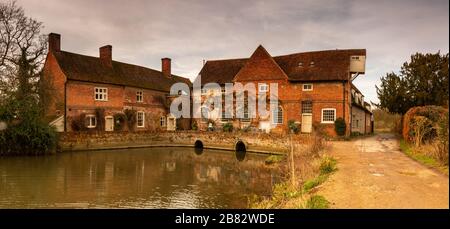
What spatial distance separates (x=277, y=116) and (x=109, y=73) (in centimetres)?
1792

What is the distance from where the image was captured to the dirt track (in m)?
7.85

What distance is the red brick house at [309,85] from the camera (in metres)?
29.6

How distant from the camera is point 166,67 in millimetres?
44875

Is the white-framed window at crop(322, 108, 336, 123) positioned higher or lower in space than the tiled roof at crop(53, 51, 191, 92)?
lower

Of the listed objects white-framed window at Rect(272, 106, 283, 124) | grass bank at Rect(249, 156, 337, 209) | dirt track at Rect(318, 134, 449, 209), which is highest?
white-framed window at Rect(272, 106, 283, 124)

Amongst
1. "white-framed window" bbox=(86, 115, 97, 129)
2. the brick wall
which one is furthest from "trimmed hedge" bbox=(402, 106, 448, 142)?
the brick wall

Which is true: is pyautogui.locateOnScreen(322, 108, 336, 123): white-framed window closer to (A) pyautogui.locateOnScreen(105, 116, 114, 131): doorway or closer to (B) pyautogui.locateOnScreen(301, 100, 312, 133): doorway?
(B) pyautogui.locateOnScreen(301, 100, 312, 133): doorway

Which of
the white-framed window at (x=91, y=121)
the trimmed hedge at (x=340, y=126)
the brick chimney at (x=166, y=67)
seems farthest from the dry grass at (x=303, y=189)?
the brick chimney at (x=166, y=67)

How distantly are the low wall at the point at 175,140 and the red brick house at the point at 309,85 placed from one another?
3274 millimetres

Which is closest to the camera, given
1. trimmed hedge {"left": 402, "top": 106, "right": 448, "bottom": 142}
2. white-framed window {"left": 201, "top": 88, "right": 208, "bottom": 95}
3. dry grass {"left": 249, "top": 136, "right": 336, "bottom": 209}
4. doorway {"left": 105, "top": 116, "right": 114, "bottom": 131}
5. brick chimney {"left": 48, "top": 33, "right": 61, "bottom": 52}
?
dry grass {"left": 249, "top": 136, "right": 336, "bottom": 209}

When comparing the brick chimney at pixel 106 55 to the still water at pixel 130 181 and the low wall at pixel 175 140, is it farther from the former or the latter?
the still water at pixel 130 181

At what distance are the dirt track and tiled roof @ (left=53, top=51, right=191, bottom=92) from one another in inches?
1041

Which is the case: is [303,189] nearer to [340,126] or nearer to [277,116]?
[340,126]
